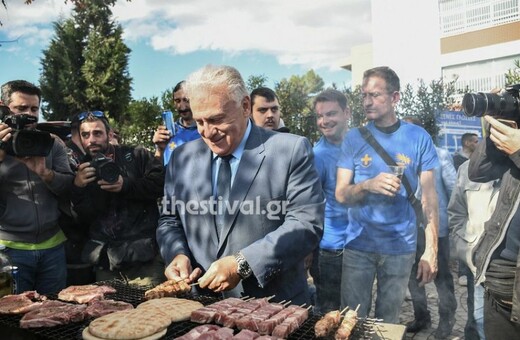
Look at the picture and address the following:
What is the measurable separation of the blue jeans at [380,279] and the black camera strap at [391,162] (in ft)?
1.14

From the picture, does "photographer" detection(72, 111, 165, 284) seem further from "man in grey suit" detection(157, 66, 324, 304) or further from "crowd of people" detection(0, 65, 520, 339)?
"man in grey suit" detection(157, 66, 324, 304)

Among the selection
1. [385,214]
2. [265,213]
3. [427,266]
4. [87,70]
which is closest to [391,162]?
[385,214]

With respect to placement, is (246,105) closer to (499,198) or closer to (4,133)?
(499,198)

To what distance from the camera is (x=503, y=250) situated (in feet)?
7.73

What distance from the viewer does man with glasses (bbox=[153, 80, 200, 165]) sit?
399cm

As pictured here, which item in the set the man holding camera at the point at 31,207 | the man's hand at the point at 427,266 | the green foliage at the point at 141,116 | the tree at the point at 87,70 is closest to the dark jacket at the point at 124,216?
the man holding camera at the point at 31,207

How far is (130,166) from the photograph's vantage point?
3.71 meters

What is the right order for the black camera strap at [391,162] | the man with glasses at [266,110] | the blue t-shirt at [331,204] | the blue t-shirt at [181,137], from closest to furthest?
the black camera strap at [391,162] < the blue t-shirt at [331,204] < the blue t-shirt at [181,137] < the man with glasses at [266,110]

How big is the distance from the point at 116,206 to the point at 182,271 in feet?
4.84

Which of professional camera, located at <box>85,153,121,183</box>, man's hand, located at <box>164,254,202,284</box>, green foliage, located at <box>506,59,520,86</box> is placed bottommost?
man's hand, located at <box>164,254,202,284</box>

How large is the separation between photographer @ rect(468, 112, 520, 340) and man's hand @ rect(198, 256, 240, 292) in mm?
1440

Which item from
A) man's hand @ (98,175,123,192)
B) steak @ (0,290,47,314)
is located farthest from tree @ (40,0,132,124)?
steak @ (0,290,47,314)

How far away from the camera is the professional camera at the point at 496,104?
7.45ft

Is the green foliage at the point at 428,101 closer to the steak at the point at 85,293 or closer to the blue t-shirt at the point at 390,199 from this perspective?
the blue t-shirt at the point at 390,199
